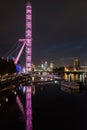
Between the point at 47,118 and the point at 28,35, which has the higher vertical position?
the point at 28,35

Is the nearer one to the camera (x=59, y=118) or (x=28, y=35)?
(x=59, y=118)

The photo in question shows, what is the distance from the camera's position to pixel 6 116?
12.5 m

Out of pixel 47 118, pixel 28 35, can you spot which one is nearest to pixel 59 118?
pixel 47 118

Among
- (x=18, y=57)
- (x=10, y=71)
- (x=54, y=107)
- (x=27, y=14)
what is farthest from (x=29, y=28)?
(x=54, y=107)

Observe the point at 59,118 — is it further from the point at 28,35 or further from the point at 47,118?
the point at 28,35

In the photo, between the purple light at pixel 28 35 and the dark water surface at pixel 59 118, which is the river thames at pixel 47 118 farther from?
the purple light at pixel 28 35

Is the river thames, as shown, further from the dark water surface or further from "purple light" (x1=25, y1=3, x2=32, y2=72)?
"purple light" (x1=25, y1=3, x2=32, y2=72)

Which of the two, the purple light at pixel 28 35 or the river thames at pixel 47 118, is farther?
the purple light at pixel 28 35

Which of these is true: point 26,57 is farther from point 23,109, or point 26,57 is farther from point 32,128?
point 32,128

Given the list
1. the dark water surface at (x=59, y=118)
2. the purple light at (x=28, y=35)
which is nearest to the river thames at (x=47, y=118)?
the dark water surface at (x=59, y=118)

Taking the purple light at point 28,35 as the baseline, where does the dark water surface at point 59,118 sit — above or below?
below

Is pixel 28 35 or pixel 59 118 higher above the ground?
pixel 28 35

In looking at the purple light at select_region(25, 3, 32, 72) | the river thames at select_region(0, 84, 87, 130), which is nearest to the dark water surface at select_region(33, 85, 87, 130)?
the river thames at select_region(0, 84, 87, 130)

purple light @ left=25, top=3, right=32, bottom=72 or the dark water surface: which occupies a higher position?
purple light @ left=25, top=3, right=32, bottom=72
